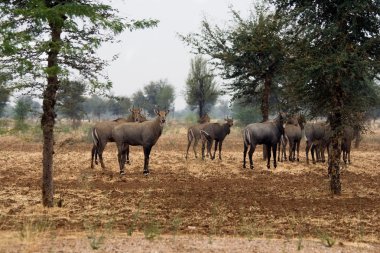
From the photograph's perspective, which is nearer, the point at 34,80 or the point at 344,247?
the point at 344,247

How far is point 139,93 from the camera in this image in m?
96.4

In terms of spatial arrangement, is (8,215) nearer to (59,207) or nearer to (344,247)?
(59,207)

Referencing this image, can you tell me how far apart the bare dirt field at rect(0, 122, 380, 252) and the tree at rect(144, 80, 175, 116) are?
60.1 meters

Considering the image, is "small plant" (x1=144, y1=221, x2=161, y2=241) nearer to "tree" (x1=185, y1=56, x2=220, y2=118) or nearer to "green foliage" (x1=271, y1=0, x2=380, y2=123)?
"green foliage" (x1=271, y1=0, x2=380, y2=123)

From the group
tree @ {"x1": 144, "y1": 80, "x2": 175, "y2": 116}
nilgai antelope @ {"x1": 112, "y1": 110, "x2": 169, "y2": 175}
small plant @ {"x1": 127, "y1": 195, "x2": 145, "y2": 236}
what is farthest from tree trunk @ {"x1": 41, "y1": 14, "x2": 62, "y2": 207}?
tree @ {"x1": 144, "y1": 80, "x2": 175, "y2": 116}

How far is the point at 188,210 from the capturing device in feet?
40.8

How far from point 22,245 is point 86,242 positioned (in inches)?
46.3

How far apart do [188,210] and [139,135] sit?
7332mm

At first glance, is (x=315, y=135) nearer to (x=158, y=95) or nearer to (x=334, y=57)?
(x=334, y=57)

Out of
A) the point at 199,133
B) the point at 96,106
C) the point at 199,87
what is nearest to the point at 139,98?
the point at 96,106

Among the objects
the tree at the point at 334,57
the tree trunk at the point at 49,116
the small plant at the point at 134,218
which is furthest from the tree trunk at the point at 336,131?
the tree trunk at the point at 49,116

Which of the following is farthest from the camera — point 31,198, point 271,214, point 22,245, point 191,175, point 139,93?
point 139,93

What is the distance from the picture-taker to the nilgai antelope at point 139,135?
18953 mm

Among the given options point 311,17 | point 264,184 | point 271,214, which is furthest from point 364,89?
point 271,214
